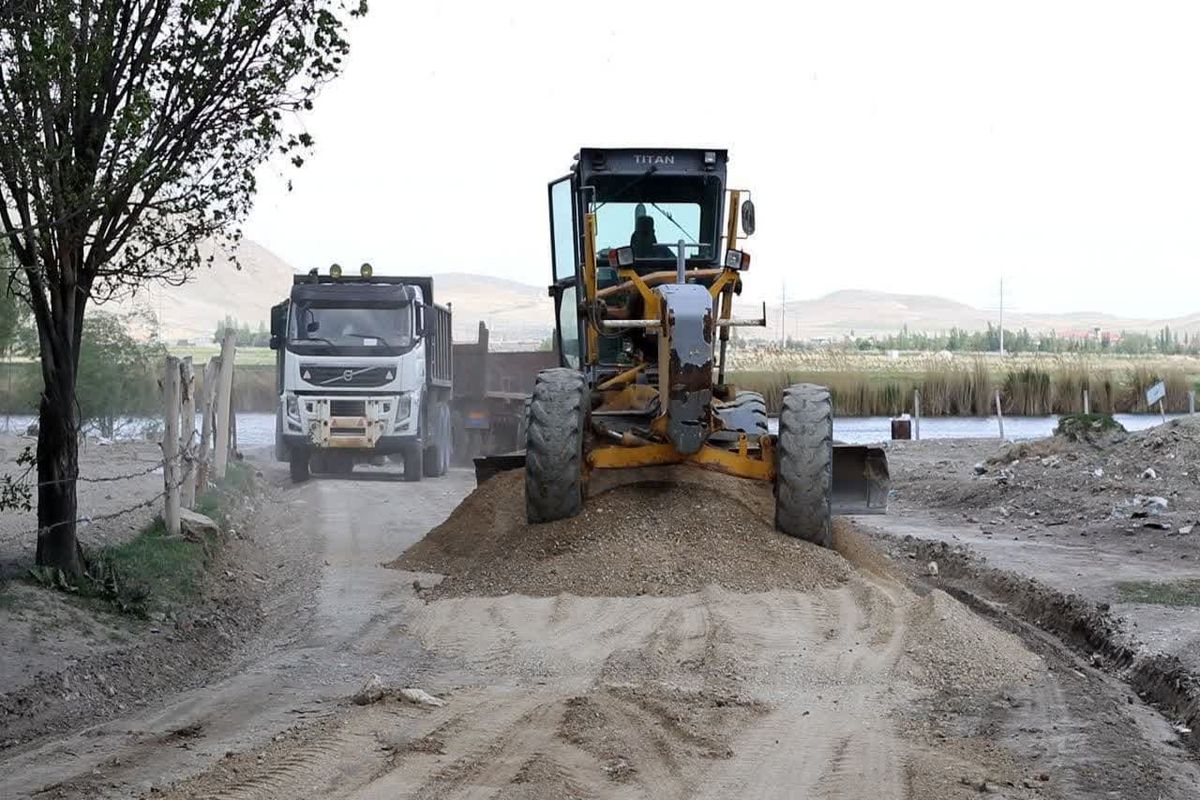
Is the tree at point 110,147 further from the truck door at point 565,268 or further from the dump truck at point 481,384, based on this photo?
the dump truck at point 481,384

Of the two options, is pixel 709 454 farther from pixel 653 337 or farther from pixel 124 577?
pixel 124 577

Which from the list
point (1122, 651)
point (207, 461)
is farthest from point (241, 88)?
point (207, 461)

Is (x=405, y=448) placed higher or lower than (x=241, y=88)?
lower

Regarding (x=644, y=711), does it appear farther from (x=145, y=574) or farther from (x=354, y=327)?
(x=354, y=327)

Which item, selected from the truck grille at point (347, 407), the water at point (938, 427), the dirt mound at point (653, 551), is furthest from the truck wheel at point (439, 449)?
the dirt mound at point (653, 551)

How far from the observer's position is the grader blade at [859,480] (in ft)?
43.5

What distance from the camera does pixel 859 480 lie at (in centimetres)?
1332

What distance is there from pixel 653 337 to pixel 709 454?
1371 millimetres

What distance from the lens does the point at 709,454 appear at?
41.8 feet

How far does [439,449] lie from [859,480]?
1472 centimetres

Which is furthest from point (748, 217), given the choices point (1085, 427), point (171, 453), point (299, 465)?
point (299, 465)

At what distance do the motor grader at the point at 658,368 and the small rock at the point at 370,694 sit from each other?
4.16 metres

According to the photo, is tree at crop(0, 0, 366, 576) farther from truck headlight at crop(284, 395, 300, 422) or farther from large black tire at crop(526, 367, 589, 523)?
truck headlight at crop(284, 395, 300, 422)

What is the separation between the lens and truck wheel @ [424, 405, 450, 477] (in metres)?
26.9
